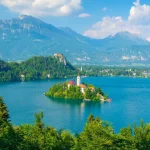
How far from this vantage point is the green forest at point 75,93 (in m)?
45.3

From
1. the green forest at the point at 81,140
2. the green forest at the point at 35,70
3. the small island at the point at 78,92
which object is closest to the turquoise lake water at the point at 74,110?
the small island at the point at 78,92

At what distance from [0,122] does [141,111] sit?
2271cm

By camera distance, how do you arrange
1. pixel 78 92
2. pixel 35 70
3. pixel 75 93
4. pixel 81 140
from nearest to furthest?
1. pixel 81 140
2. pixel 75 93
3. pixel 78 92
4. pixel 35 70

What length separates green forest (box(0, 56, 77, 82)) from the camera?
79.6m

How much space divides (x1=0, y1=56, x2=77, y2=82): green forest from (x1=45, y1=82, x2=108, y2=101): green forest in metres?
28.0

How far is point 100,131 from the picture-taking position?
39.0 feet

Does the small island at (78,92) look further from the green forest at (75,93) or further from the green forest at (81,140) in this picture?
the green forest at (81,140)

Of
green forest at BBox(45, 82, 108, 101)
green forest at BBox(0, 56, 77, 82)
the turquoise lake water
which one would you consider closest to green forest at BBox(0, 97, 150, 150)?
the turquoise lake water

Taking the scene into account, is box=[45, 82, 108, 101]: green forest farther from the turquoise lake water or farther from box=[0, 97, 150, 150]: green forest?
box=[0, 97, 150, 150]: green forest

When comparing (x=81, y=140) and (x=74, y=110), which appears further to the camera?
(x=74, y=110)

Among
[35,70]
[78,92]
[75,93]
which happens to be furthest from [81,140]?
[35,70]

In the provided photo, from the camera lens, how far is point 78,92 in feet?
154

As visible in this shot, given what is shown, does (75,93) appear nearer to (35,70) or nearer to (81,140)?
(81,140)

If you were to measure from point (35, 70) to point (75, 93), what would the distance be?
46.9m
